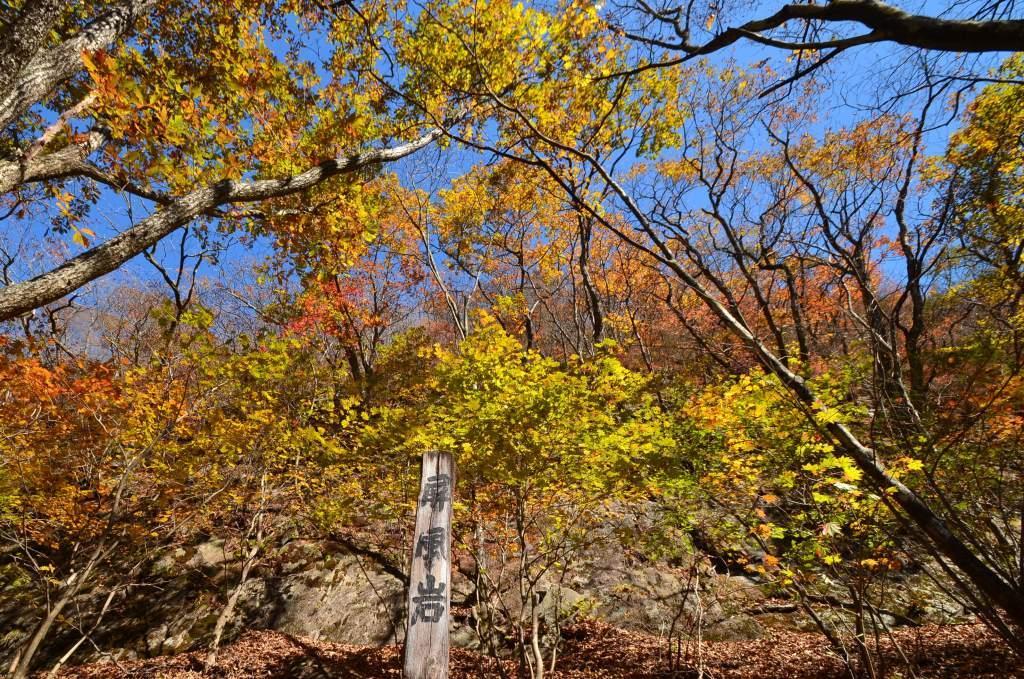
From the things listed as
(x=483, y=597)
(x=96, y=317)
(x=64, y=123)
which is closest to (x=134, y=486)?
(x=64, y=123)

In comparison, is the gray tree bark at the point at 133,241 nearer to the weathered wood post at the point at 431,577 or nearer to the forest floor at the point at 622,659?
the weathered wood post at the point at 431,577

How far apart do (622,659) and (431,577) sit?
6128 mm

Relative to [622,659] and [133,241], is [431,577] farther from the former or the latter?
[622,659]

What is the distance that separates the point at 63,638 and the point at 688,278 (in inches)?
558

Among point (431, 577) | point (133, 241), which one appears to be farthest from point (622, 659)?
point (133, 241)

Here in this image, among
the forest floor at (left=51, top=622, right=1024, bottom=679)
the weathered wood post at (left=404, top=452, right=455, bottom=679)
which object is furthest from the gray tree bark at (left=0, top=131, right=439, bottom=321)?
the forest floor at (left=51, top=622, right=1024, bottom=679)

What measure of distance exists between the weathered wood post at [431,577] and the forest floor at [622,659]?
469 cm

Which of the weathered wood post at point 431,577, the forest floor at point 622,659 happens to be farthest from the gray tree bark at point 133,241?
the forest floor at point 622,659

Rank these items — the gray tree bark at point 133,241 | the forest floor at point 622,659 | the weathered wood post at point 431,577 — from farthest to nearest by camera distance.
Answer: the forest floor at point 622,659
the gray tree bark at point 133,241
the weathered wood post at point 431,577

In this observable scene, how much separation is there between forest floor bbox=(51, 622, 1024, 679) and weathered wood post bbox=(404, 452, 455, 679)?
4690 mm

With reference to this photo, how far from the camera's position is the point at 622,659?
695cm

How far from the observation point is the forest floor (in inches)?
227

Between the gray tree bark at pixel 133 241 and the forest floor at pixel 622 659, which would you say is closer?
the gray tree bark at pixel 133 241

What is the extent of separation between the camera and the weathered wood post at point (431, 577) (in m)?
2.52
